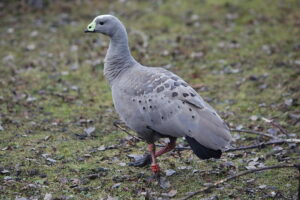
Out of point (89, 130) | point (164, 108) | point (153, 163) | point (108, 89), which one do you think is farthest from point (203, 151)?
point (108, 89)

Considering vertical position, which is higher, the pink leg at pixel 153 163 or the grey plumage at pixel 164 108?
the grey plumage at pixel 164 108

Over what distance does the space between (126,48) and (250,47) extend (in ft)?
24.9

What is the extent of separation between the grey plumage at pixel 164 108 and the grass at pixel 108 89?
34.0 inches

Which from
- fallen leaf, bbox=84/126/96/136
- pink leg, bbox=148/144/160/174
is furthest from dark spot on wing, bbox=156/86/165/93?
fallen leaf, bbox=84/126/96/136

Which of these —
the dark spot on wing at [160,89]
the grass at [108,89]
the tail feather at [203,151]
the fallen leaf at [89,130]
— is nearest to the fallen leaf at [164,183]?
the grass at [108,89]

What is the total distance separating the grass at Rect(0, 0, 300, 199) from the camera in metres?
7.72

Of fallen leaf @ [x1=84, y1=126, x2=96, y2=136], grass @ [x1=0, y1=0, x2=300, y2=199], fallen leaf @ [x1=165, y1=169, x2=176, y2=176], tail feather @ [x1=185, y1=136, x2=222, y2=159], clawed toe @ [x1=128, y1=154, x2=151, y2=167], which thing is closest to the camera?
tail feather @ [x1=185, y1=136, x2=222, y2=159]

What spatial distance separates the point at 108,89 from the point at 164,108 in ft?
18.4

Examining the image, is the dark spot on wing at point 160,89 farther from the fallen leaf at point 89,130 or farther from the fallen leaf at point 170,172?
the fallen leaf at point 89,130

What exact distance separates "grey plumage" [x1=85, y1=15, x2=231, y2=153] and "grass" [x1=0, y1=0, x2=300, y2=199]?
863 millimetres

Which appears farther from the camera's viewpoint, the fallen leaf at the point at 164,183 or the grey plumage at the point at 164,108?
the fallen leaf at the point at 164,183

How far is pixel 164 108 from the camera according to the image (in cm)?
732

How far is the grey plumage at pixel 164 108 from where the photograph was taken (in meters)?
7.11

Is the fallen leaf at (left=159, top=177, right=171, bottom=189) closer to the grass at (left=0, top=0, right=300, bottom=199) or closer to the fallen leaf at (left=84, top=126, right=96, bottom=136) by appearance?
the grass at (left=0, top=0, right=300, bottom=199)
